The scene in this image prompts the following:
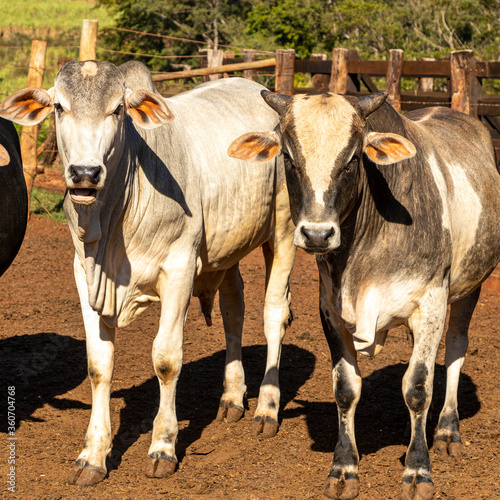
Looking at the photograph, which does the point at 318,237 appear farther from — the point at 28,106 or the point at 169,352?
the point at 28,106

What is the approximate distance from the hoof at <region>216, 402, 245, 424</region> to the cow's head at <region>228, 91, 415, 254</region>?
178 centimetres

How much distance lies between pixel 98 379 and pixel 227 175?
52.2 inches

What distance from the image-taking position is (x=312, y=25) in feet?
79.9

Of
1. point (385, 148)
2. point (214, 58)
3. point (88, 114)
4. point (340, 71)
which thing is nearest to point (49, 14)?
point (214, 58)

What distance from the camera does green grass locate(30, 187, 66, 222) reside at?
33.0 feet

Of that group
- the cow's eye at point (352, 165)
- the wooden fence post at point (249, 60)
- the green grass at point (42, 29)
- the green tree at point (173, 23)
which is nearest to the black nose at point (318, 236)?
the cow's eye at point (352, 165)

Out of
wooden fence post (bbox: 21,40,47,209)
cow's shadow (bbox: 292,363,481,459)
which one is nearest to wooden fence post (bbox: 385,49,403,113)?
wooden fence post (bbox: 21,40,47,209)

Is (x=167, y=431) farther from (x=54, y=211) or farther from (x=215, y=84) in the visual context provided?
(x=54, y=211)

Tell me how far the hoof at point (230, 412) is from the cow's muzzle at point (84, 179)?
1.95 m

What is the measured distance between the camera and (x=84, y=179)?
10.6 ft

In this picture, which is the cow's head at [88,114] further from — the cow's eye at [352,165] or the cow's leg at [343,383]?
the cow's leg at [343,383]

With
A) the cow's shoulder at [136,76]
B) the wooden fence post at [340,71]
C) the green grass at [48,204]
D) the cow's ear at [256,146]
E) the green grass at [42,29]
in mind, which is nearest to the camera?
the cow's ear at [256,146]

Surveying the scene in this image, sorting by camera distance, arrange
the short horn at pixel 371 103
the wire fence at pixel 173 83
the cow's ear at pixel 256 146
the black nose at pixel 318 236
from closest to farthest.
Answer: the black nose at pixel 318 236 < the short horn at pixel 371 103 < the cow's ear at pixel 256 146 < the wire fence at pixel 173 83

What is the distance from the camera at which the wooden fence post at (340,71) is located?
31.4 ft
